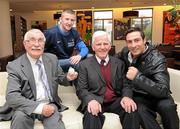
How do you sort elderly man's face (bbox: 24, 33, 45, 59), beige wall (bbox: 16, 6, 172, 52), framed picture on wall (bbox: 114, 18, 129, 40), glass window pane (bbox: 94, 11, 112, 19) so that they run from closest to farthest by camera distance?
elderly man's face (bbox: 24, 33, 45, 59)
beige wall (bbox: 16, 6, 172, 52)
framed picture on wall (bbox: 114, 18, 129, 40)
glass window pane (bbox: 94, 11, 112, 19)

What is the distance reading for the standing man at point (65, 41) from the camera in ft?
10.6

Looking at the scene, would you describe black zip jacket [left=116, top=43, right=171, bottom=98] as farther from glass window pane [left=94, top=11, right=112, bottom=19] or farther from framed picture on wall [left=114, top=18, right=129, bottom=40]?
glass window pane [left=94, top=11, right=112, bottom=19]

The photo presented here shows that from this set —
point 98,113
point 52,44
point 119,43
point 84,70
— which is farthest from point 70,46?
point 119,43

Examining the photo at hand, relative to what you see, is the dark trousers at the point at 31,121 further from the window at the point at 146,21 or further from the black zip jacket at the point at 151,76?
the window at the point at 146,21

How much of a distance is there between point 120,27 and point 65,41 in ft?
35.7

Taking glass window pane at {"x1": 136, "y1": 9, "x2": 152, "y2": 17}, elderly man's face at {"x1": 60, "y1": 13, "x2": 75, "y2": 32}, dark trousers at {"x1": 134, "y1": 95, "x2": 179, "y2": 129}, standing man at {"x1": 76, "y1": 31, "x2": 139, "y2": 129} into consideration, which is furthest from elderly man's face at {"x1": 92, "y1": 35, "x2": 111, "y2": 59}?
glass window pane at {"x1": 136, "y1": 9, "x2": 152, "y2": 17}

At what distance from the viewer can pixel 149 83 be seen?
7.90 ft

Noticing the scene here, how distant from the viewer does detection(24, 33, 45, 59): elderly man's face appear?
2451 mm

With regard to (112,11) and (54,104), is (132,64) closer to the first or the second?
(54,104)

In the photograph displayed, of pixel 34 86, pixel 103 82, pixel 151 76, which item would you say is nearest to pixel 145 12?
pixel 151 76

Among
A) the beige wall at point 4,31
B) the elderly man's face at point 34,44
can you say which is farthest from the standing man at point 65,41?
the beige wall at point 4,31

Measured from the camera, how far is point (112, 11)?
13938mm

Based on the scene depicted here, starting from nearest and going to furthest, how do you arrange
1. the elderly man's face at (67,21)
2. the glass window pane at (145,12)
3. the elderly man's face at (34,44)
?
the elderly man's face at (34,44) < the elderly man's face at (67,21) < the glass window pane at (145,12)

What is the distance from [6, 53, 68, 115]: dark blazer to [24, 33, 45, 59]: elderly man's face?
0.35 ft
